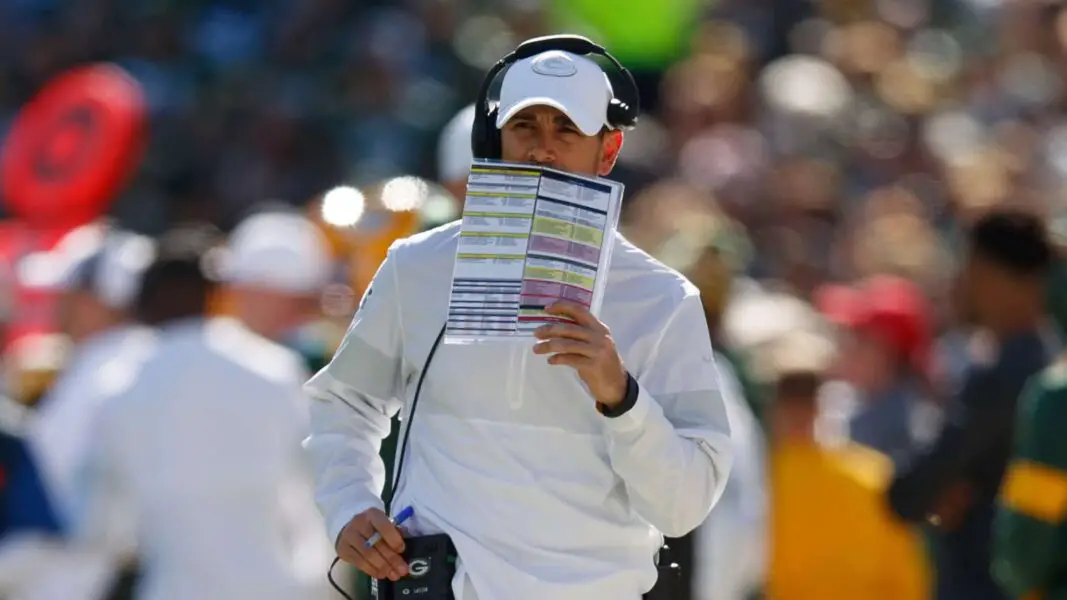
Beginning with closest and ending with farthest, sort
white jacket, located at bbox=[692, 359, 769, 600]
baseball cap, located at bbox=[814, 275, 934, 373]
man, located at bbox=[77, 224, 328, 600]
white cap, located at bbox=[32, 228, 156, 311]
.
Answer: man, located at bbox=[77, 224, 328, 600] < white jacket, located at bbox=[692, 359, 769, 600] < white cap, located at bbox=[32, 228, 156, 311] < baseball cap, located at bbox=[814, 275, 934, 373]

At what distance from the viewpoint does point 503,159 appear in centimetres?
389

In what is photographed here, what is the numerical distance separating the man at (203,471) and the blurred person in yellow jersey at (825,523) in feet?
5.29

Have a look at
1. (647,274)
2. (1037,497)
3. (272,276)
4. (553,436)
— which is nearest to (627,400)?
(553,436)

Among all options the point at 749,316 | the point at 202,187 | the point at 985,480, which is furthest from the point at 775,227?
the point at 985,480

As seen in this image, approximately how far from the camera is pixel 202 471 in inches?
240

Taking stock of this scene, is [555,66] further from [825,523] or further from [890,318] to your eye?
[890,318]

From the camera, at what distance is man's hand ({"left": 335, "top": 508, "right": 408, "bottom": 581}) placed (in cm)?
382

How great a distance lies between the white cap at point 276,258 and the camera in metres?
7.31

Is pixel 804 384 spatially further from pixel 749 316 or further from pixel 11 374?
pixel 11 374

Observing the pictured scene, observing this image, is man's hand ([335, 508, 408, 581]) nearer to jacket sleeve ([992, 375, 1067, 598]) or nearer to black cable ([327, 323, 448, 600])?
black cable ([327, 323, 448, 600])

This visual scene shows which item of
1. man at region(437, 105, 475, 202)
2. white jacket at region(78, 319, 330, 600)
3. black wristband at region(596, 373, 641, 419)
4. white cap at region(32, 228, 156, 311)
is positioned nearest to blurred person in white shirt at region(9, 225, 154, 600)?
white cap at region(32, 228, 156, 311)

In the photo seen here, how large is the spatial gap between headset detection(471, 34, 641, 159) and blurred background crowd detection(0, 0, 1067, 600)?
177cm

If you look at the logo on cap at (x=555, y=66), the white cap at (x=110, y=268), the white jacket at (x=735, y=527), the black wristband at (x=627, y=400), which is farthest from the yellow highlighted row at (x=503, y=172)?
the white cap at (x=110, y=268)

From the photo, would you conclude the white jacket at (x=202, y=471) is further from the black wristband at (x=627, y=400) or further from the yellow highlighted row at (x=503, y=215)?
the black wristband at (x=627, y=400)
